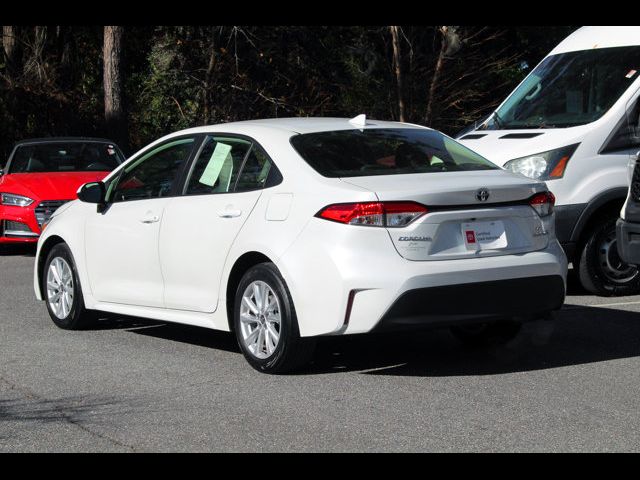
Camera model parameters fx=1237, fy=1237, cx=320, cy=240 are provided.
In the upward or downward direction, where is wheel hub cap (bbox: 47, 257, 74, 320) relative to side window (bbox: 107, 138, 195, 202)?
downward

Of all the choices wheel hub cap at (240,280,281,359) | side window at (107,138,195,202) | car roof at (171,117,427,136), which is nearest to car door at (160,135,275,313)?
car roof at (171,117,427,136)

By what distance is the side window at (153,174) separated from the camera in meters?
8.56

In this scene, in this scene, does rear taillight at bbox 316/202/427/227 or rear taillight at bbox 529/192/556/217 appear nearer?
rear taillight at bbox 316/202/427/227

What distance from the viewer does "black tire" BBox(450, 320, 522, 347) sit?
27.2ft

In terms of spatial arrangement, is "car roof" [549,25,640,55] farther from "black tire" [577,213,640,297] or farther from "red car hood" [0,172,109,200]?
"red car hood" [0,172,109,200]

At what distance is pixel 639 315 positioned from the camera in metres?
9.62

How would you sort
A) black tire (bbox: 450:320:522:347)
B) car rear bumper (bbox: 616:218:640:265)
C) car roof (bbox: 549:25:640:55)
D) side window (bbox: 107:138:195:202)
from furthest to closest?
car roof (bbox: 549:25:640:55)
car rear bumper (bbox: 616:218:640:265)
side window (bbox: 107:138:195:202)
black tire (bbox: 450:320:522:347)

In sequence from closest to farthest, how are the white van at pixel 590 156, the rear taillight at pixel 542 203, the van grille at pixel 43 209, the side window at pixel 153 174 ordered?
the rear taillight at pixel 542 203
the side window at pixel 153 174
the white van at pixel 590 156
the van grille at pixel 43 209

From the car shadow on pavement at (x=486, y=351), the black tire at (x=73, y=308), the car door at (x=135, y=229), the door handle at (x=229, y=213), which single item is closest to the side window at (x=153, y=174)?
the car door at (x=135, y=229)

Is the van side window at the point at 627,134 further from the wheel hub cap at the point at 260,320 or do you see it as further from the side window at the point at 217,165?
the wheel hub cap at the point at 260,320

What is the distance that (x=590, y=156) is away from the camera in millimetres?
10797

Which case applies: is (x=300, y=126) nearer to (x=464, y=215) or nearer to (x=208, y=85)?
(x=464, y=215)

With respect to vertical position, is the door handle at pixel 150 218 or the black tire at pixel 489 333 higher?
the door handle at pixel 150 218

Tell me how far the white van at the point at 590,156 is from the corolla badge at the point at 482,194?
11.6 ft
